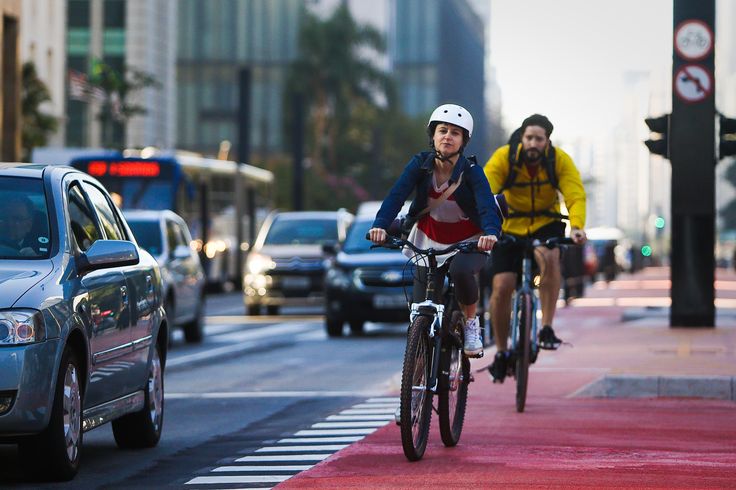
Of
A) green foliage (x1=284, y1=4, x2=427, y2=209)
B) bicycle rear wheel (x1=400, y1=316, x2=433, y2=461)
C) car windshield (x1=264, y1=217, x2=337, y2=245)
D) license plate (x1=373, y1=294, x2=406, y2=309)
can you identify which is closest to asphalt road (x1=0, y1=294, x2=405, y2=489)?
license plate (x1=373, y1=294, x2=406, y2=309)

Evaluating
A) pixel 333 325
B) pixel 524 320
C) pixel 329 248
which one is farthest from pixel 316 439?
pixel 329 248

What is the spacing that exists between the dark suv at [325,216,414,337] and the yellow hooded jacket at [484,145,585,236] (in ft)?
37.1

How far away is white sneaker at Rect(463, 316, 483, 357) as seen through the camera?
9695mm

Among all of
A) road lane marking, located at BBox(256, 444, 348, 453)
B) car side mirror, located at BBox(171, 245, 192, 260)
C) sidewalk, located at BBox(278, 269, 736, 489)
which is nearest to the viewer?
sidewalk, located at BBox(278, 269, 736, 489)

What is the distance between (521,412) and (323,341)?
11865 millimetres

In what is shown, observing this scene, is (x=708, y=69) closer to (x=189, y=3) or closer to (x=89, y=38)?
(x=89, y=38)

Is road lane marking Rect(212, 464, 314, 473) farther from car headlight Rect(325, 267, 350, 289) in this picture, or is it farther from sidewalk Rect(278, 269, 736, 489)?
car headlight Rect(325, 267, 350, 289)

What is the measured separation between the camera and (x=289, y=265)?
29922 millimetres

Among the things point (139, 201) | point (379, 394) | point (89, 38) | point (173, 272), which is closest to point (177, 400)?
point (379, 394)

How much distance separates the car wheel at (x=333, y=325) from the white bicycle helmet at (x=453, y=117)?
15.0 metres

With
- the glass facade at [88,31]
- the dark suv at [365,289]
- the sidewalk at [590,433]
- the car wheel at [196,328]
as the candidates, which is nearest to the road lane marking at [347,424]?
the sidewalk at [590,433]

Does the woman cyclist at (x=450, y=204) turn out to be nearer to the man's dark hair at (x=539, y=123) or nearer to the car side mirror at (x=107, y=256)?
the car side mirror at (x=107, y=256)

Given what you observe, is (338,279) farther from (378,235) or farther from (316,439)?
(378,235)

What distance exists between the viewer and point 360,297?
24188mm
